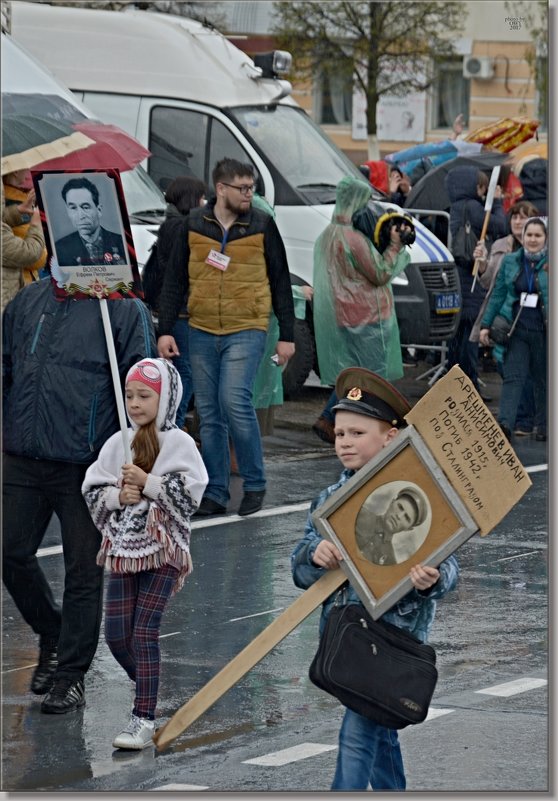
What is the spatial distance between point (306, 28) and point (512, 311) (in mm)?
14830

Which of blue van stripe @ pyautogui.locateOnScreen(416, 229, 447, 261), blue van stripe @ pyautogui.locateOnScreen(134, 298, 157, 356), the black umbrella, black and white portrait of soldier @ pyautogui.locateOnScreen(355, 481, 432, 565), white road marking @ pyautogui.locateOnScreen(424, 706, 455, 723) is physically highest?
blue van stripe @ pyautogui.locateOnScreen(134, 298, 157, 356)

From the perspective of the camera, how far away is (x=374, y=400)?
5.39 meters

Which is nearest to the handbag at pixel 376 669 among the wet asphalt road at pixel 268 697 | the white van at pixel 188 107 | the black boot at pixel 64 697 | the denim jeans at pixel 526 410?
the wet asphalt road at pixel 268 697

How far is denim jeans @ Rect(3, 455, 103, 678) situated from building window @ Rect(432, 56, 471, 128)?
3084 cm

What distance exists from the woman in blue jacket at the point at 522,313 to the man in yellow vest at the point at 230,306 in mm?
3358

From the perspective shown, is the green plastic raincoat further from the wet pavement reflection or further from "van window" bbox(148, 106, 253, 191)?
"van window" bbox(148, 106, 253, 191)

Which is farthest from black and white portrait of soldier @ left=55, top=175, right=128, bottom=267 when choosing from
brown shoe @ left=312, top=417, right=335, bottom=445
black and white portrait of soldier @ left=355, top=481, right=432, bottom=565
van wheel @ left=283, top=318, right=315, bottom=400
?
van wheel @ left=283, top=318, right=315, bottom=400

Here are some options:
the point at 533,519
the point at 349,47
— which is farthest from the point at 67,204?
the point at 349,47

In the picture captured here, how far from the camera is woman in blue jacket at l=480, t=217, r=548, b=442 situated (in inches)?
531

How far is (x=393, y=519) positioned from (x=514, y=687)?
2.20m

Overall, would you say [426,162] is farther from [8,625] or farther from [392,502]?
[392,502]

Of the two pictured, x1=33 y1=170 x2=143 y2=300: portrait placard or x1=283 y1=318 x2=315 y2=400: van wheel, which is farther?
x1=283 y1=318 x2=315 y2=400: van wheel

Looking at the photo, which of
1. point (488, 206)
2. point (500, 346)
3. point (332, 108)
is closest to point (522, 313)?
point (500, 346)

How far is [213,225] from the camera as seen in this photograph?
10352 mm
